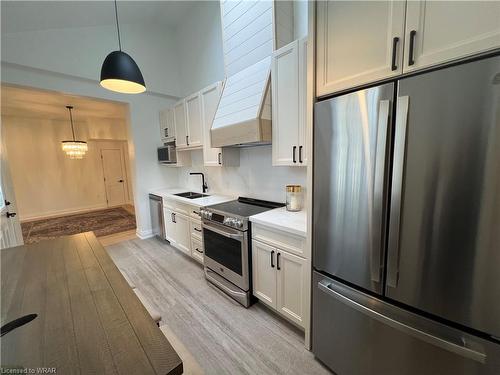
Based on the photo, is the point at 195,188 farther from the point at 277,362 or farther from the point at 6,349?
the point at 6,349

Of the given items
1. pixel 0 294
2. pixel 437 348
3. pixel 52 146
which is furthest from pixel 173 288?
pixel 52 146

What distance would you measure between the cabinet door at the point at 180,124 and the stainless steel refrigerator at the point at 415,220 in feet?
8.86

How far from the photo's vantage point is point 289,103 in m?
1.89

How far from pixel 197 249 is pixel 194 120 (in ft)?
6.32

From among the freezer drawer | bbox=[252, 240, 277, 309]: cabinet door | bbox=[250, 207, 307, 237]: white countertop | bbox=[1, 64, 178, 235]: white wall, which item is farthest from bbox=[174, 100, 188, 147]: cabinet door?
the freezer drawer

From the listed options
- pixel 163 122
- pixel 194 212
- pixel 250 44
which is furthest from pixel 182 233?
pixel 250 44

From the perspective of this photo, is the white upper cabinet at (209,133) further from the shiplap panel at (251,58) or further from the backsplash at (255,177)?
the shiplap panel at (251,58)

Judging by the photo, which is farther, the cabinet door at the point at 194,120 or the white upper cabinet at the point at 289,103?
the cabinet door at the point at 194,120

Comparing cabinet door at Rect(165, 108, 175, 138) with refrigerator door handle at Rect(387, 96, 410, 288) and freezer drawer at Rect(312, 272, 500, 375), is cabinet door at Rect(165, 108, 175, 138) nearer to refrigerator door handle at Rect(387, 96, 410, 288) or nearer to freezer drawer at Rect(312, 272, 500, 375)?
freezer drawer at Rect(312, 272, 500, 375)

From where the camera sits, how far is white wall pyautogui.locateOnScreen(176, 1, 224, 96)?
10.5 feet

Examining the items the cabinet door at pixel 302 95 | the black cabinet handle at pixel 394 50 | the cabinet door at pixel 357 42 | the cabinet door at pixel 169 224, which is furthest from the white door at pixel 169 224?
the black cabinet handle at pixel 394 50

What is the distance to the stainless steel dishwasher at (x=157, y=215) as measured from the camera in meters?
3.81

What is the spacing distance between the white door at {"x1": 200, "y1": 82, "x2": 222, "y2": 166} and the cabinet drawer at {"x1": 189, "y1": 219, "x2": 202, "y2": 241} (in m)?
0.84

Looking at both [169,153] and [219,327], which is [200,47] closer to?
[169,153]
